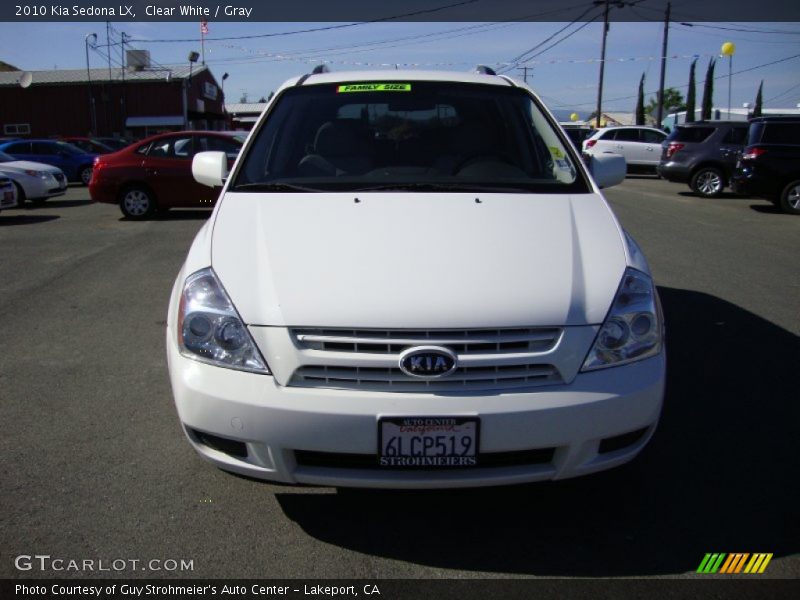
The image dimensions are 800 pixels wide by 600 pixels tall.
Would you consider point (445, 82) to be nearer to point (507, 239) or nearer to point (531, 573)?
point (507, 239)

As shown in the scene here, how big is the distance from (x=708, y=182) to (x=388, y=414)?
1601 centimetres

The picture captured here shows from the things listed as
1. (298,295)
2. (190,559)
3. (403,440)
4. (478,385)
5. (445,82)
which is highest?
(445,82)

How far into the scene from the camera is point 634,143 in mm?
22922

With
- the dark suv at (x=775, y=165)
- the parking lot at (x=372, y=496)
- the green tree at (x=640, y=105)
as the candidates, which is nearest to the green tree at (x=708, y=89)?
the green tree at (x=640, y=105)

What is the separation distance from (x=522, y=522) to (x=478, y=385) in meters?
0.74

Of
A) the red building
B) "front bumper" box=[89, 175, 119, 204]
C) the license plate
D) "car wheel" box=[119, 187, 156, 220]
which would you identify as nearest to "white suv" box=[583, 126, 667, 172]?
"car wheel" box=[119, 187, 156, 220]

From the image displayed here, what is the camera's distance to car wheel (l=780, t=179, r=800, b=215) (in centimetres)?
1303

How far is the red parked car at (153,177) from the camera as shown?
1244 cm

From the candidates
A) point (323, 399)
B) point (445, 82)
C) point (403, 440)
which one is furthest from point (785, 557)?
point (445, 82)

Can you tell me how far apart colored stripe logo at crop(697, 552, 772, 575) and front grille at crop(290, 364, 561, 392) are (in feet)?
2.98

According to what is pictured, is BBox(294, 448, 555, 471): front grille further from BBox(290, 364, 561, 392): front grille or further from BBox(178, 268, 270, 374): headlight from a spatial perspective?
BBox(178, 268, 270, 374): headlight

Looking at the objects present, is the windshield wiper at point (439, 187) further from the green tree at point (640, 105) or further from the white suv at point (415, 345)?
the green tree at point (640, 105)

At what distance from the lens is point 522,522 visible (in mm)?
2891

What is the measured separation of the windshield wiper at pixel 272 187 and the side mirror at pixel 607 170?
175 centimetres
